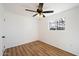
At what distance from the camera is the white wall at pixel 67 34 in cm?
278

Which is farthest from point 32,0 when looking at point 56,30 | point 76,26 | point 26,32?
point 26,32

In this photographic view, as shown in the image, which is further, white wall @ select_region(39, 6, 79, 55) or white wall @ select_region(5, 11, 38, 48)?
white wall @ select_region(5, 11, 38, 48)

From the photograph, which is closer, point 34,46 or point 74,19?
point 74,19

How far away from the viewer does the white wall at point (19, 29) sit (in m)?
3.16

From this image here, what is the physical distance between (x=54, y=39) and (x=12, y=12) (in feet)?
6.81

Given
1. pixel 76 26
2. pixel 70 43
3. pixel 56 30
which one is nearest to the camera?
pixel 76 26

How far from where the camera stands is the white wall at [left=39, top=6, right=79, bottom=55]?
2775 millimetres

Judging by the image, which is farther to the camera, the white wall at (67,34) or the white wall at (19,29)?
the white wall at (19,29)

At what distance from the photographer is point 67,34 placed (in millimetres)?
3045

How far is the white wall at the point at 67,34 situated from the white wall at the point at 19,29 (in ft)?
1.57

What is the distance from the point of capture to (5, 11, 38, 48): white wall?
3.16 m

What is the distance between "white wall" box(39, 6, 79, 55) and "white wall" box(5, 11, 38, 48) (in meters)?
0.48

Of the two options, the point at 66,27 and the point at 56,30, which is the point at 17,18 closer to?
the point at 56,30

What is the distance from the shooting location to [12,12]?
323 centimetres
